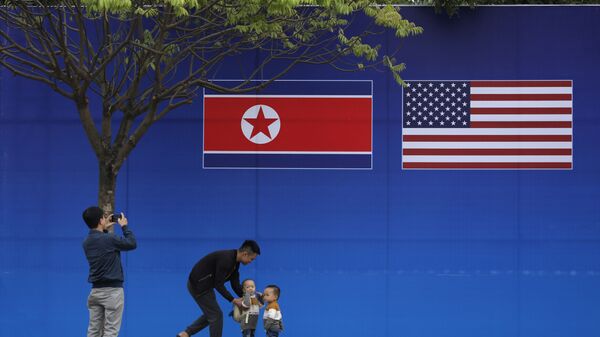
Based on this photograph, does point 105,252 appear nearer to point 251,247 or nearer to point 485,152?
point 251,247

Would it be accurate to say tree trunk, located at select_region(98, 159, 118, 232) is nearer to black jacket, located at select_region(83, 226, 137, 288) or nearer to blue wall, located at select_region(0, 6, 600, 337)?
black jacket, located at select_region(83, 226, 137, 288)

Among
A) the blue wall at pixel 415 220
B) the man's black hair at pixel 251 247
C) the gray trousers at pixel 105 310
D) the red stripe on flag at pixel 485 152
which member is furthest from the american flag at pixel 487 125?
the gray trousers at pixel 105 310

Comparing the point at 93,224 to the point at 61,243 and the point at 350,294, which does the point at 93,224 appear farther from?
the point at 350,294

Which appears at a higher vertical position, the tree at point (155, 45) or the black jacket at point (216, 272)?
the tree at point (155, 45)

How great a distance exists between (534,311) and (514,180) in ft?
6.08

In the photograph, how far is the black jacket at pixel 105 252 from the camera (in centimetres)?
941

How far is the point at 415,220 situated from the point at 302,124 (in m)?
2.07

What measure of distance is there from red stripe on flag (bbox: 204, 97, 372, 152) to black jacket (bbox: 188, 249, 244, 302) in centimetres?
257

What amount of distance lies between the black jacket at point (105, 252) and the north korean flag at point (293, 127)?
3301mm

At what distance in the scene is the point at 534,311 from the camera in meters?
12.6

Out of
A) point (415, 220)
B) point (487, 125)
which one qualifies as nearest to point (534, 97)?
point (487, 125)

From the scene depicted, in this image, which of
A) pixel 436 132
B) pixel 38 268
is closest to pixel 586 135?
pixel 436 132

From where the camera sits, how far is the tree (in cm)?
988

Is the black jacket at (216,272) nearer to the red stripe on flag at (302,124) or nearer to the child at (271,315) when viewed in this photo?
the child at (271,315)
